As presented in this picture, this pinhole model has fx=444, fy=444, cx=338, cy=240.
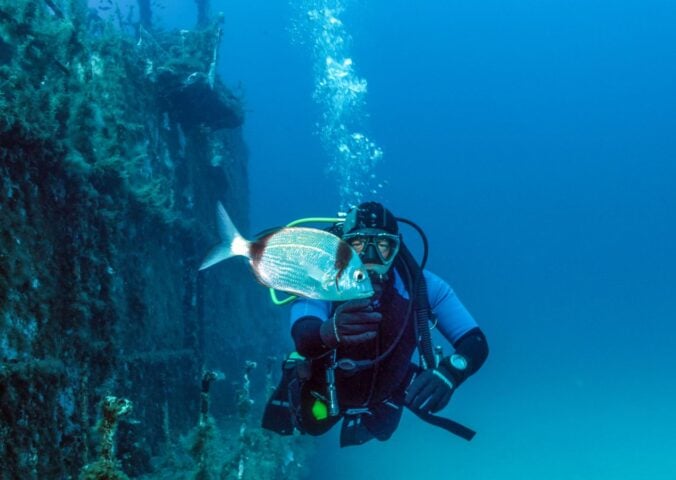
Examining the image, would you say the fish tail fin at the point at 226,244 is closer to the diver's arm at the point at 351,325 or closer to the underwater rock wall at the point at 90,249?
the diver's arm at the point at 351,325

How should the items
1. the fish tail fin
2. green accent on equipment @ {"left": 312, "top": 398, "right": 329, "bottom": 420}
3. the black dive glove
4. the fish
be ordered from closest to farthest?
the fish < the fish tail fin < the black dive glove < green accent on equipment @ {"left": 312, "top": 398, "right": 329, "bottom": 420}

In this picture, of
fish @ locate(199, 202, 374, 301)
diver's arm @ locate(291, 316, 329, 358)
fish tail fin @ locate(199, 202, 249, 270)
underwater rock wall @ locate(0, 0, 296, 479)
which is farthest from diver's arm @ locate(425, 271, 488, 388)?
underwater rock wall @ locate(0, 0, 296, 479)

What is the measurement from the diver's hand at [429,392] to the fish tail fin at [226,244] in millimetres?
1205

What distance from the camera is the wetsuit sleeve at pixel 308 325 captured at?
7.79 ft

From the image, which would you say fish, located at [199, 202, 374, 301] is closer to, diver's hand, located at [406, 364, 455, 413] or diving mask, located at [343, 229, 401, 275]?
diving mask, located at [343, 229, 401, 275]

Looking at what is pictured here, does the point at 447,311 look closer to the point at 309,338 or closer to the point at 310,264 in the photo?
the point at 309,338

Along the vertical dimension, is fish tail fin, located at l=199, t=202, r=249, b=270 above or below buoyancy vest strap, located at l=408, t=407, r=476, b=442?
above

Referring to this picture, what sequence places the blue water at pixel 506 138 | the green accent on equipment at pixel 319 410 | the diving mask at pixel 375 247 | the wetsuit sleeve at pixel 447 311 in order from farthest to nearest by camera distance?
the blue water at pixel 506 138
the wetsuit sleeve at pixel 447 311
the green accent on equipment at pixel 319 410
the diving mask at pixel 375 247

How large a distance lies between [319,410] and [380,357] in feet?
1.96

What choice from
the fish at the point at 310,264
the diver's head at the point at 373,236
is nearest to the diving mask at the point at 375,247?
the diver's head at the point at 373,236

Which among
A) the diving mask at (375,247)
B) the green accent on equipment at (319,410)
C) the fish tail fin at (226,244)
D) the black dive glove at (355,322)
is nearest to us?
the fish tail fin at (226,244)

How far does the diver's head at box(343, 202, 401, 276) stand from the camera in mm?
2443

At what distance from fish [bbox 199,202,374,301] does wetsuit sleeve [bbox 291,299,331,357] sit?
713mm

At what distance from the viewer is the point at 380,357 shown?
7.51ft
